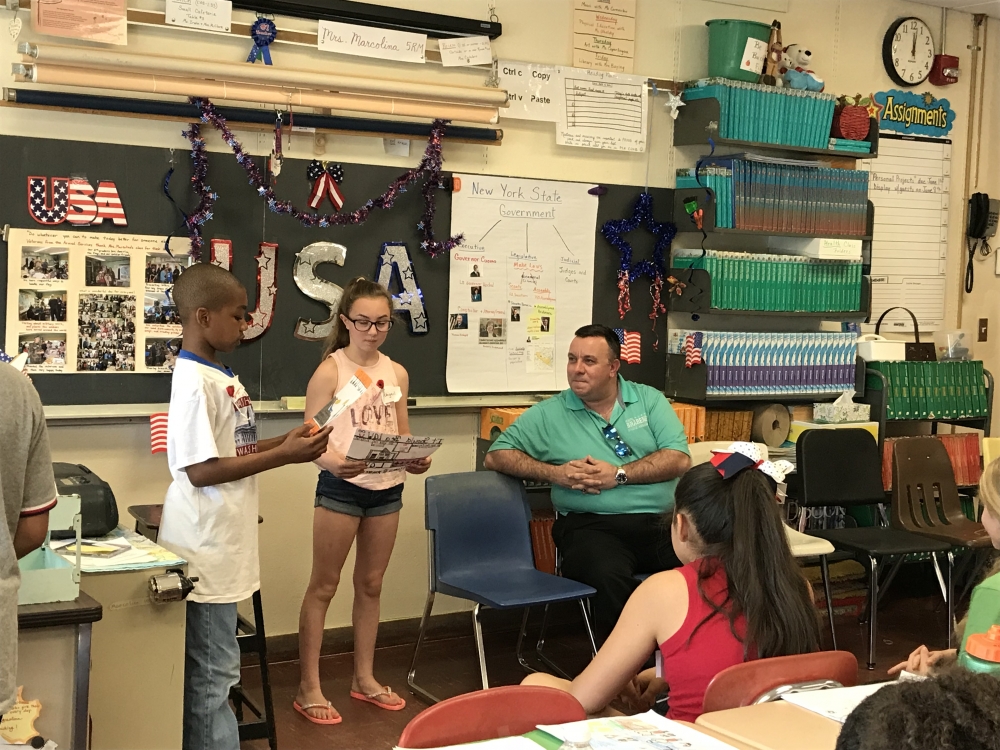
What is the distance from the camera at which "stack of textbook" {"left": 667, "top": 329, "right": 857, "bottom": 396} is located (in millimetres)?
5262

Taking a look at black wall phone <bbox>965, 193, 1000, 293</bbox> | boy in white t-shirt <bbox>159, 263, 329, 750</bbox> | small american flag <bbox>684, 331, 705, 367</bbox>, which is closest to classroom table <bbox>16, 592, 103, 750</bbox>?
boy in white t-shirt <bbox>159, 263, 329, 750</bbox>

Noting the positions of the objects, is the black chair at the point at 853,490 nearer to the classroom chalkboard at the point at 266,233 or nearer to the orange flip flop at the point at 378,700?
the classroom chalkboard at the point at 266,233

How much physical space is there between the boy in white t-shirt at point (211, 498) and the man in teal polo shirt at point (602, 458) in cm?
139

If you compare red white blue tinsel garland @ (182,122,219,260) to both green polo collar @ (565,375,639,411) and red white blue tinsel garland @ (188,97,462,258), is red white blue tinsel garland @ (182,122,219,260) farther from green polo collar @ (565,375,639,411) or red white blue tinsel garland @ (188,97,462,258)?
green polo collar @ (565,375,639,411)

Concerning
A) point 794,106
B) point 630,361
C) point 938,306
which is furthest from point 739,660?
point 938,306

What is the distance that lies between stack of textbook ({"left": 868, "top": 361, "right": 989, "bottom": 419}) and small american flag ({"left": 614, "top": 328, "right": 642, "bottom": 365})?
4.52 ft

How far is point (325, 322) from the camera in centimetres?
456

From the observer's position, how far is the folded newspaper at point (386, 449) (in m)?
3.62

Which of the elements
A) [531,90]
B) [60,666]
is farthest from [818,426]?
[60,666]

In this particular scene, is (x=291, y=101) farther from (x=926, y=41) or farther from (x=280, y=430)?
Answer: (x=926, y=41)

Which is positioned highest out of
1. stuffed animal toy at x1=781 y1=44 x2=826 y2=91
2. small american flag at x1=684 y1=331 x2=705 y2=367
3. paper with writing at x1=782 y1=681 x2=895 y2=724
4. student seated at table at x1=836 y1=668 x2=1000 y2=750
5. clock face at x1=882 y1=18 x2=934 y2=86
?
clock face at x1=882 y1=18 x2=934 y2=86

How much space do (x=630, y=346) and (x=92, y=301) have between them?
252 centimetres

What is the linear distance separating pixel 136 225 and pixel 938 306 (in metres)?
4.61

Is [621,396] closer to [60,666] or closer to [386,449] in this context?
[386,449]
